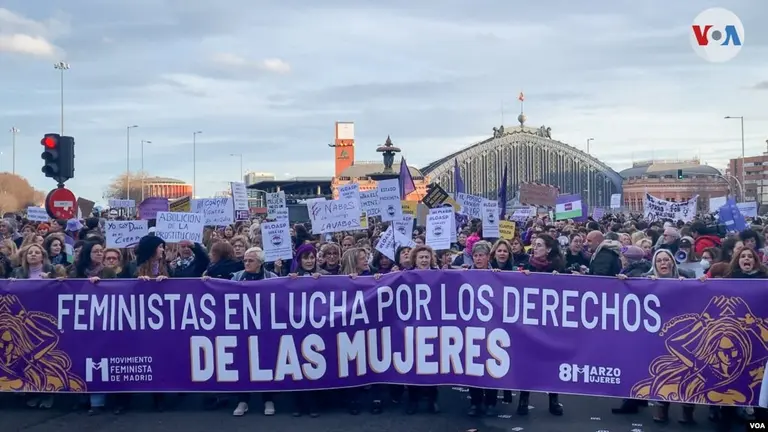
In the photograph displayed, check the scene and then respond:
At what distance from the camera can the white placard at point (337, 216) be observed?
10.2 meters

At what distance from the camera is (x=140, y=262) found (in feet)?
25.4

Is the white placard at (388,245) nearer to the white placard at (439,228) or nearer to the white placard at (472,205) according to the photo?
the white placard at (439,228)

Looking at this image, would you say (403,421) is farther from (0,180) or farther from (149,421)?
(0,180)

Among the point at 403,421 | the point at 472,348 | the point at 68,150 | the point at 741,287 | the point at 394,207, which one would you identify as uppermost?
the point at 68,150

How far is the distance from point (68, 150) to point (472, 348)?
7615 millimetres

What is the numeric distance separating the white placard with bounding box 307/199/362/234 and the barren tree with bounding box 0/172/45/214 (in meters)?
76.6

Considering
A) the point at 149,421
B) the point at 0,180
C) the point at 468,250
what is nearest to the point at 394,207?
the point at 468,250

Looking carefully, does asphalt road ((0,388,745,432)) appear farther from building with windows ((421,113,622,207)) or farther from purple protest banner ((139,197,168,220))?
building with windows ((421,113,622,207))

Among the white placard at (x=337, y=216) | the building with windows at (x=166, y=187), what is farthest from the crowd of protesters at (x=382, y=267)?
the building with windows at (x=166, y=187)

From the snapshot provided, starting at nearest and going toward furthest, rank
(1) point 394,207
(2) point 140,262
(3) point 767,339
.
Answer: (3) point 767,339
(2) point 140,262
(1) point 394,207

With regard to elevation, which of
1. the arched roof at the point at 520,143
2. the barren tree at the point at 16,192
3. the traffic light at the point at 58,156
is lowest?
the traffic light at the point at 58,156

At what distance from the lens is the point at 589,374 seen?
6.86 meters

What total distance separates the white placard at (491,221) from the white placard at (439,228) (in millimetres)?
2754

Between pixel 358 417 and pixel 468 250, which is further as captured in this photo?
pixel 468 250
